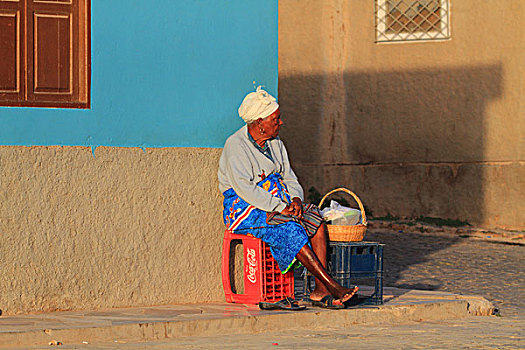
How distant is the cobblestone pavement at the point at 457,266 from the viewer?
8783 mm

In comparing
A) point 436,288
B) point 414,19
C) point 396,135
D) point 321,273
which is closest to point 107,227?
point 321,273

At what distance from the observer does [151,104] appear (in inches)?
276

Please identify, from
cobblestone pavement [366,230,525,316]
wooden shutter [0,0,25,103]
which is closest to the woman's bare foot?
cobblestone pavement [366,230,525,316]

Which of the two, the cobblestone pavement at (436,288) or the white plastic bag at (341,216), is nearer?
the cobblestone pavement at (436,288)

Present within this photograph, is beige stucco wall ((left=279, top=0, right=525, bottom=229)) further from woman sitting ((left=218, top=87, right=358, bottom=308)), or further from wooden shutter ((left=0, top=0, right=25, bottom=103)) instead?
wooden shutter ((left=0, top=0, right=25, bottom=103))

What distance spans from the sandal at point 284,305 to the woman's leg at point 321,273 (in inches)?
9.7

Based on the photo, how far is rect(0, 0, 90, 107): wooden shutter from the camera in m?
6.79

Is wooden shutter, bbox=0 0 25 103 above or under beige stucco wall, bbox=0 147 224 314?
above

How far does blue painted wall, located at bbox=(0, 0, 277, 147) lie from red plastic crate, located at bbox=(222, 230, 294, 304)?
2.66 ft

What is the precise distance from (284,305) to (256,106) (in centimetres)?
147

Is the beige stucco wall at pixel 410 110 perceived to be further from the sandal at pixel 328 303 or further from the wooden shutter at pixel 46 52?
the wooden shutter at pixel 46 52

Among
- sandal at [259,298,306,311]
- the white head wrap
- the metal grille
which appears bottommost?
sandal at [259,298,306,311]

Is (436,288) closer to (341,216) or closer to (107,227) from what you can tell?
(341,216)

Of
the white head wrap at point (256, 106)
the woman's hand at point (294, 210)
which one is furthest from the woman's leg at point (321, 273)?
the white head wrap at point (256, 106)
